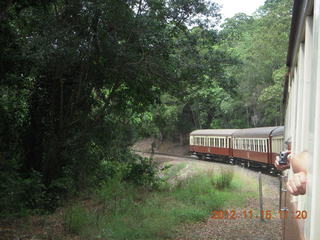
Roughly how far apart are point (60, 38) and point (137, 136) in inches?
255

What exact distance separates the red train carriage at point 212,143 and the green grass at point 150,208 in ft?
38.2

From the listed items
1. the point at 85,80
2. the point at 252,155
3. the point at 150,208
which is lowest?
the point at 150,208

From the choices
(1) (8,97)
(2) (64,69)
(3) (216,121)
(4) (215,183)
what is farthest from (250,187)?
(3) (216,121)

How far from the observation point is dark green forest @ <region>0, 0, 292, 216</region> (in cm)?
951

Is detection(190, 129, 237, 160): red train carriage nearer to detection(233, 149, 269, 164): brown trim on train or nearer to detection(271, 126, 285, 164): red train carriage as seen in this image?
detection(233, 149, 269, 164): brown trim on train

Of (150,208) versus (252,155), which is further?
(252,155)

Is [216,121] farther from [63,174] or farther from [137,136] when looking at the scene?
[63,174]

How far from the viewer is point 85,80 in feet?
38.3

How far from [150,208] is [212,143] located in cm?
1966

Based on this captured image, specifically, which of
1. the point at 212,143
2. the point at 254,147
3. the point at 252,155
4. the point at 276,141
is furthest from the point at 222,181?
the point at 212,143

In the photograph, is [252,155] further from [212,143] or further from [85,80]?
[85,80]

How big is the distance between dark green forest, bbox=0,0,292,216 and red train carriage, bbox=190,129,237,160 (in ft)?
38.7

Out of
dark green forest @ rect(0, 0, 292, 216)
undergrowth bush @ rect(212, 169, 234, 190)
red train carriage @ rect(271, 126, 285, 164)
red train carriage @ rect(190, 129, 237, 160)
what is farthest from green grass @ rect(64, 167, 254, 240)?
red train carriage @ rect(190, 129, 237, 160)

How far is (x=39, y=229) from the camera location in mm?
8219
